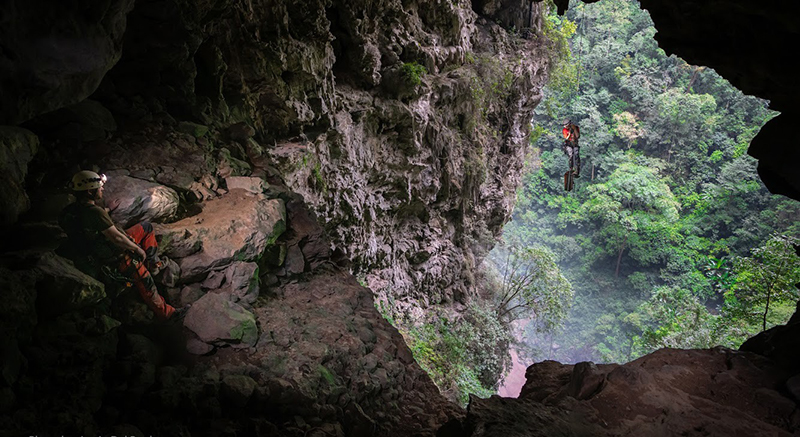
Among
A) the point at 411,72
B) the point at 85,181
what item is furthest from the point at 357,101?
the point at 85,181

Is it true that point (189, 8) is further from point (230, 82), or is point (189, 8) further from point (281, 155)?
point (281, 155)

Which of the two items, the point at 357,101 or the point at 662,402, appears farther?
the point at 357,101

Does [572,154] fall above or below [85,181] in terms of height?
below

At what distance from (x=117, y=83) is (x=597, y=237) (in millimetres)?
34027

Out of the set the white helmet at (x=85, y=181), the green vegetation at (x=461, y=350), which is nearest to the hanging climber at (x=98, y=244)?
the white helmet at (x=85, y=181)

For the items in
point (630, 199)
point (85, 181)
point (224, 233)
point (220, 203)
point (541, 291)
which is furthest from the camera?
point (630, 199)

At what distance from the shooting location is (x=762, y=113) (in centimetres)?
2645

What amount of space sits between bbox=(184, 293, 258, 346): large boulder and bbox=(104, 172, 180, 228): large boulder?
3.69 ft

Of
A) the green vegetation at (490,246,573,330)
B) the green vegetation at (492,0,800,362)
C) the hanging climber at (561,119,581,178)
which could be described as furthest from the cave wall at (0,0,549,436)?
the green vegetation at (492,0,800,362)

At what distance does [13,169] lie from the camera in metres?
2.77

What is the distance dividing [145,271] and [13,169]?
120 centimetres

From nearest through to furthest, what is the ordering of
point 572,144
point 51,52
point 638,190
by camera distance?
point 51,52, point 572,144, point 638,190

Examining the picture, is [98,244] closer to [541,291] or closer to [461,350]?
[461,350]

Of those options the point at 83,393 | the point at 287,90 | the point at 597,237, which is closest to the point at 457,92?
the point at 287,90
